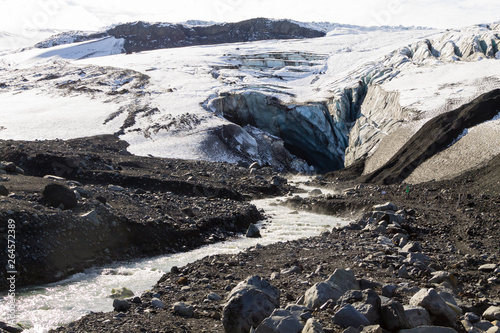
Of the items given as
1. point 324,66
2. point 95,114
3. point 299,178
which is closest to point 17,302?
point 299,178

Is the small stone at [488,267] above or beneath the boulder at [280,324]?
beneath

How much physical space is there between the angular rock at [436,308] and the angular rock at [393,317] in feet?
1.63

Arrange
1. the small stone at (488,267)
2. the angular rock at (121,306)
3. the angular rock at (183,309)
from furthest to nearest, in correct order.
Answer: the small stone at (488,267) < the angular rock at (121,306) < the angular rock at (183,309)

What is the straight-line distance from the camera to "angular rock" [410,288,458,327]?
6.02 meters

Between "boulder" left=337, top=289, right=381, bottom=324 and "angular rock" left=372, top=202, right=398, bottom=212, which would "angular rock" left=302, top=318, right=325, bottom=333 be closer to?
"boulder" left=337, top=289, right=381, bottom=324

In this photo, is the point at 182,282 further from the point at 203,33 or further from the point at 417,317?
the point at 203,33

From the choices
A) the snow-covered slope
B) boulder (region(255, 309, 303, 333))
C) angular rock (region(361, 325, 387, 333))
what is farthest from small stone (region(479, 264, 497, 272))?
the snow-covered slope

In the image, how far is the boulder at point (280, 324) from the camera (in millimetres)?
5645

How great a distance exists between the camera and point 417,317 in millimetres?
5867

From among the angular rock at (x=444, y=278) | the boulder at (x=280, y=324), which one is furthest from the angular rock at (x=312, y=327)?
the angular rock at (x=444, y=278)

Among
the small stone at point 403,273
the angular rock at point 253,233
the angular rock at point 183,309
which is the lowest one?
the angular rock at point 253,233

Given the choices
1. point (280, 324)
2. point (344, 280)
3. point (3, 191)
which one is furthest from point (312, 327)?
point (3, 191)

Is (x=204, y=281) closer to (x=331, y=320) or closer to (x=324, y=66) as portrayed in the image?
(x=331, y=320)

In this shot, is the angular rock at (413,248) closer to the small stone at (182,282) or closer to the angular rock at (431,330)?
the small stone at (182,282)
